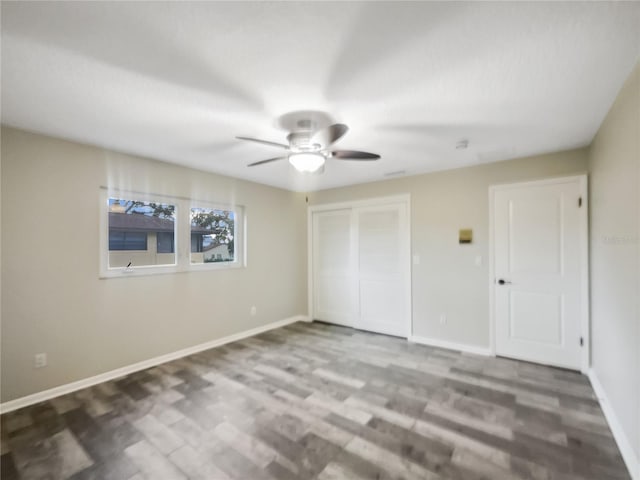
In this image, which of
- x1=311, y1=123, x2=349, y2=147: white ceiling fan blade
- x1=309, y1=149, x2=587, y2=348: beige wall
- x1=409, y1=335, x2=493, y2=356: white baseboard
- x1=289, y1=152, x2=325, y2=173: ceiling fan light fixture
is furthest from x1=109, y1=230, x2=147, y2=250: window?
x1=409, y1=335, x2=493, y2=356: white baseboard

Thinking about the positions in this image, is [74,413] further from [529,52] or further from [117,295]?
[529,52]

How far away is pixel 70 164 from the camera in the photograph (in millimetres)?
2824

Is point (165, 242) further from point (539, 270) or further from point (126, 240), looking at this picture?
point (539, 270)

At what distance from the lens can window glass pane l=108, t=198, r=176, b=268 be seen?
3166 millimetres

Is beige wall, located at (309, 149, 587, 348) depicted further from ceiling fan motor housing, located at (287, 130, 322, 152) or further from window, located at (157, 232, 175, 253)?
window, located at (157, 232, 175, 253)

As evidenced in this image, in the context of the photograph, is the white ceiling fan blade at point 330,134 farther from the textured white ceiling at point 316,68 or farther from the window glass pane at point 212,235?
the window glass pane at point 212,235

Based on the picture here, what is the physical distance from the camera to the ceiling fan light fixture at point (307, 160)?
2.37 m

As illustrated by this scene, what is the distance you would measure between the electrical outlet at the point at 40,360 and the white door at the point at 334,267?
3639 mm

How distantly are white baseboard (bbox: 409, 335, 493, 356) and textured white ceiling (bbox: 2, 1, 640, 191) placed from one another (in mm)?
2525

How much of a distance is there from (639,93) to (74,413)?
4528 mm

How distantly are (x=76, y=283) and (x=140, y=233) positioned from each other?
2.58 ft

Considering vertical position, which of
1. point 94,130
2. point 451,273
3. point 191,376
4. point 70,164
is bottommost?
point 191,376

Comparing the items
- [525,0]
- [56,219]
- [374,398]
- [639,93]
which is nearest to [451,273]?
[374,398]

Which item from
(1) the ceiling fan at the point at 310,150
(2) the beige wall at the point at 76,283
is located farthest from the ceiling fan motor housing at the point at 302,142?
(2) the beige wall at the point at 76,283
